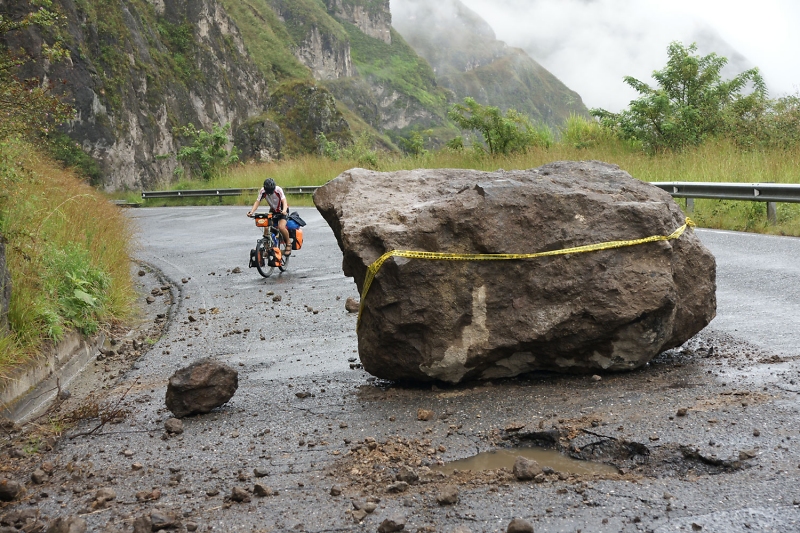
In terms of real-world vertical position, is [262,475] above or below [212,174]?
below

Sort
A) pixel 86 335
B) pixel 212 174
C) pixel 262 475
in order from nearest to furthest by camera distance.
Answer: pixel 262 475 → pixel 86 335 → pixel 212 174

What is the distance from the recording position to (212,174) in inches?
1499

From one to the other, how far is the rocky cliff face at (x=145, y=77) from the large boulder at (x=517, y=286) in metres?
36.8

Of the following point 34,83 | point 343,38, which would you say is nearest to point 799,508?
point 34,83

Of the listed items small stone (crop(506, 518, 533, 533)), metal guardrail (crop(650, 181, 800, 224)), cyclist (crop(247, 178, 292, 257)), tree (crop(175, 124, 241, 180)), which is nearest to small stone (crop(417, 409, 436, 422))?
small stone (crop(506, 518, 533, 533))

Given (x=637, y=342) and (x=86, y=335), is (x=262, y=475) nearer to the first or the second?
(x=637, y=342)

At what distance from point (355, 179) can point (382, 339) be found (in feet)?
4.85

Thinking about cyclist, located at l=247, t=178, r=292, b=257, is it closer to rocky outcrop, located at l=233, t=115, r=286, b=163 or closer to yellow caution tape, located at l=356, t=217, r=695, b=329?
yellow caution tape, located at l=356, t=217, r=695, b=329

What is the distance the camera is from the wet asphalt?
3.49m

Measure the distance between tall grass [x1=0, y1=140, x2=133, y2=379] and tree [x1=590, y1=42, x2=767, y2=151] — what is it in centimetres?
1347

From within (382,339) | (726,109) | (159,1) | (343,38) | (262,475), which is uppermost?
(343,38)

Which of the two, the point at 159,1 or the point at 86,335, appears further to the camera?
the point at 159,1

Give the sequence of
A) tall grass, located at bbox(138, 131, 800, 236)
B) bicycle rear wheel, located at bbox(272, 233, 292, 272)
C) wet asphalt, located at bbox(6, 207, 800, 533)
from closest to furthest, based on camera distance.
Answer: wet asphalt, located at bbox(6, 207, 800, 533) < bicycle rear wheel, located at bbox(272, 233, 292, 272) < tall grass, located at bbox(138, 131, 800, 236)

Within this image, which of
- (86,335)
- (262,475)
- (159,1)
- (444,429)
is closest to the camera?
(262,475)
